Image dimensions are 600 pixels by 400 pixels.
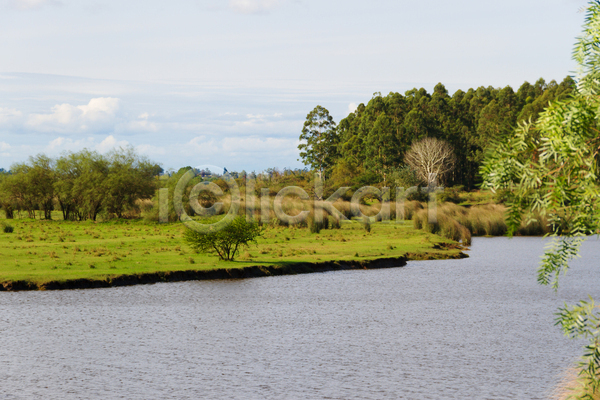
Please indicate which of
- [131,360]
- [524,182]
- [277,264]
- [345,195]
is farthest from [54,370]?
[345,195]

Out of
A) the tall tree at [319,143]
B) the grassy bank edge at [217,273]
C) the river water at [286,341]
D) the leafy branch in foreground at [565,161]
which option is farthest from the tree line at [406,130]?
the leafy branch in foreground at [565,161]

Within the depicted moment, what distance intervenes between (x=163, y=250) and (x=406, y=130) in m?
79.8

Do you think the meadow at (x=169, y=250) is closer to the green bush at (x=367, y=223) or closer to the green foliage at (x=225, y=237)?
the green bush at (x=367, y=223)

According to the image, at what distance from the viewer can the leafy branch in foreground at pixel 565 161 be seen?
6.54m

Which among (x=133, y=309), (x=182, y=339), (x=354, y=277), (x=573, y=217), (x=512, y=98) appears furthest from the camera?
(x=512, y=98)

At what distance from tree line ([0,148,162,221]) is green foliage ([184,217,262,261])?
48.5m

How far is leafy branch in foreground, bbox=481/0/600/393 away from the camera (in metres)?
6.54

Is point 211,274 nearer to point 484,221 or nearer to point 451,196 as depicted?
point 484,221

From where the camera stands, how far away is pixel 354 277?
34.3 meters

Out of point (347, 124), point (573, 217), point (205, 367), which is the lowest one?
point (205, 367)

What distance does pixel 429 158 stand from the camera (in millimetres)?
101938

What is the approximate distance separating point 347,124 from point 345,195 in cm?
4189

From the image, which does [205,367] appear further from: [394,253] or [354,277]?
[394,253]

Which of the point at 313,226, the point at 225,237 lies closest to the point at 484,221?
the point at 313,226
